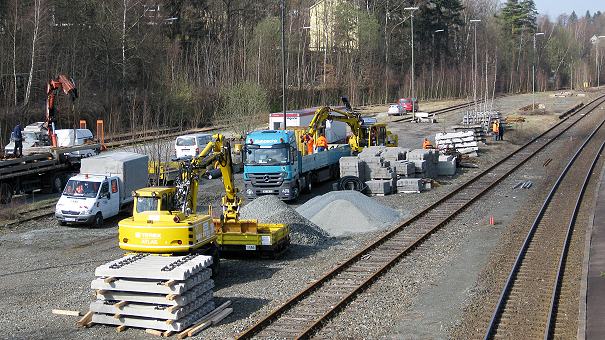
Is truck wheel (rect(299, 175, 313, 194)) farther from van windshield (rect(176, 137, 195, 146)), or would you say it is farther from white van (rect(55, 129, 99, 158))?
white van (rect(55, 129, 99, 158))

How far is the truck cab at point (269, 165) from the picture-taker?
30859 millimetres

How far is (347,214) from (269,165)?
5525 millimetres

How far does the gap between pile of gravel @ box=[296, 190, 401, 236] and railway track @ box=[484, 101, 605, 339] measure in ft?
15.9

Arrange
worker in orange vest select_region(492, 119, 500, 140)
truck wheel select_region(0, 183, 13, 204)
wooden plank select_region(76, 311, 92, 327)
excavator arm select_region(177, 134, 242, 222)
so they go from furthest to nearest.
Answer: worker in orange vest select_region(492, 119, 500, 140), truck wheel select_region(0, 183, 13, 204), excavator arm select_region(177, 134, 242, 222), wooden plank select_region(76, 311, 92, 327)

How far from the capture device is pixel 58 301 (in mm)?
17859

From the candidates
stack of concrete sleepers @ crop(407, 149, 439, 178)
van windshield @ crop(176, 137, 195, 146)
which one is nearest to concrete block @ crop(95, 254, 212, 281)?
stack of concrete sleepers @ crop(407, 149, 439, 178)

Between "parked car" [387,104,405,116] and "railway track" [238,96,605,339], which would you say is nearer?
"railway track" [238,96,605,339]

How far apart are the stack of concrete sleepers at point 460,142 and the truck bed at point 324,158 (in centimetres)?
887

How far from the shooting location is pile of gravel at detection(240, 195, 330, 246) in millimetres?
23766

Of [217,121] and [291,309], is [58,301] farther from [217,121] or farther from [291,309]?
[217,121]

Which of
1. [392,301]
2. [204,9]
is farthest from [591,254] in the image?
[204,9]

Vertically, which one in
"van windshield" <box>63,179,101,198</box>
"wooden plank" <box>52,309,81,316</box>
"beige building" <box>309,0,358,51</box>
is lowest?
"wooden plank" <box>52,309,81,316</box>

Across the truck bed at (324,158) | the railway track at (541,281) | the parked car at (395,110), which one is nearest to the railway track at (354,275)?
the railway track at (541,281)

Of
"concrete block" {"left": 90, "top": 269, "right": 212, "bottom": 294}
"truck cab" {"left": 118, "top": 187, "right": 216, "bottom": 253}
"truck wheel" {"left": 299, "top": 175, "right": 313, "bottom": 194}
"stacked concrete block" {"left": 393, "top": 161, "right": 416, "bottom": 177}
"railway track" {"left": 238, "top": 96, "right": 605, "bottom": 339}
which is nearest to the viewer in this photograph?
"concrete block" {"left": 90, "top": 269, "right": 212, "bottom": 294}
